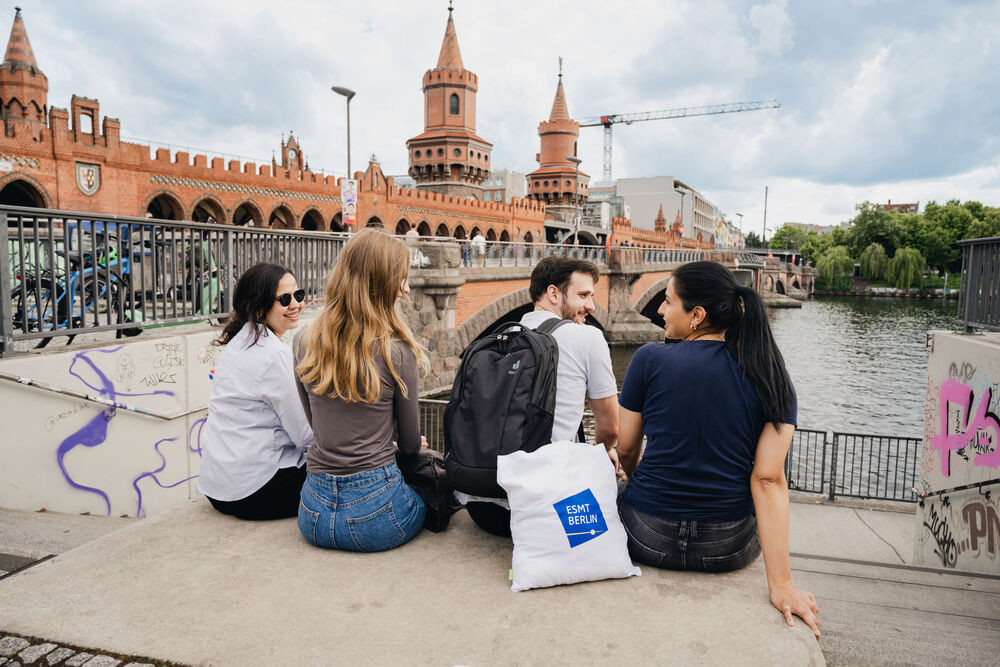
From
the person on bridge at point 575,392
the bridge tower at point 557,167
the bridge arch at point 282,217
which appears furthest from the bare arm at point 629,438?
the bridge tower at point 557,167

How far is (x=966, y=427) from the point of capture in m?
5.20

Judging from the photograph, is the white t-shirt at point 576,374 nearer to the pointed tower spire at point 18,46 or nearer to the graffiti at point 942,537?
the graffiti at point 942,537

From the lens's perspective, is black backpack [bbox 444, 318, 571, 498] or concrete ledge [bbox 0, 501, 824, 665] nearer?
concrete ledge [bbox 0, 501, 824, 665]

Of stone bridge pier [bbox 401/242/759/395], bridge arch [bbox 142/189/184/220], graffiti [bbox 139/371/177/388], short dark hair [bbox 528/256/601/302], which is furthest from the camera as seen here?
bridge arch [bbox 142/189/184/220]

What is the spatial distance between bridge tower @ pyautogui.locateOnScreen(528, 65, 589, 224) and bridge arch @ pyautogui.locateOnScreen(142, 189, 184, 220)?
3944 centimetres

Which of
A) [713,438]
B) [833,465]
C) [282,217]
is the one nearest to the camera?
[713,438]

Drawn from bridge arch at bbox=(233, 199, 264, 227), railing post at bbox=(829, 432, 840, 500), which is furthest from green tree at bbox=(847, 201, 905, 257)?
railing post at bbox=(829, 432, 840, 500)

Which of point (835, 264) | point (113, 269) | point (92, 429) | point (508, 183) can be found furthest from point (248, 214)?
point (835, 264)

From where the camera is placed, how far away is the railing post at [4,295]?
401cm

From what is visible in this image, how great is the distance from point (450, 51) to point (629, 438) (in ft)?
184

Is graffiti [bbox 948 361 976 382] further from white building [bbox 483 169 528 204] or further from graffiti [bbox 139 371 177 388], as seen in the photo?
white building [bbox 483 169 528 204]

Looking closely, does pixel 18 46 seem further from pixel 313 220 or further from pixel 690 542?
pixel 690 542

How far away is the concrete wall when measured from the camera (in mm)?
4836

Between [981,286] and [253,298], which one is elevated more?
[981,286]
